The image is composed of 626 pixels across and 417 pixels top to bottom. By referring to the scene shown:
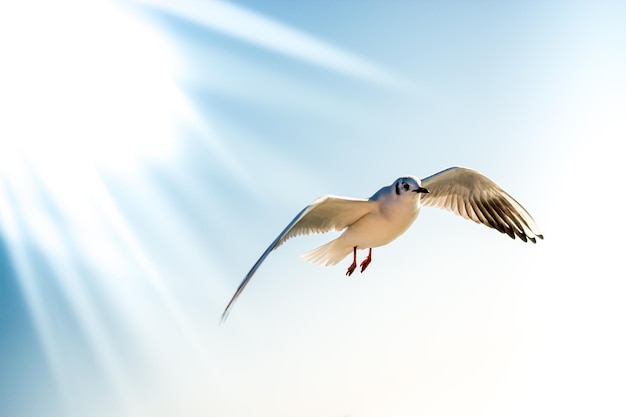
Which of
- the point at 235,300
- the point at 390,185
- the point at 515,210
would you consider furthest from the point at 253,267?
the point at 515,210

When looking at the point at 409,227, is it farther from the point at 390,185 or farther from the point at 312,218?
the point at 312,218

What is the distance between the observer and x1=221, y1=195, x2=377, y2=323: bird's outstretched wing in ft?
17.5

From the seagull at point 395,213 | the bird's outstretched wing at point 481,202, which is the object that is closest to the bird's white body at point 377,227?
the seagull at point 395,213

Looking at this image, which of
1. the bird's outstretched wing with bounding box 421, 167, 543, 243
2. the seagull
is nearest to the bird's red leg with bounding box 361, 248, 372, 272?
the seagull

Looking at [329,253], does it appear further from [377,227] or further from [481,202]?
[481,202]

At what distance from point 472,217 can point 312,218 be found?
1.91 metres

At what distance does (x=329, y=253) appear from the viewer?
621 cm

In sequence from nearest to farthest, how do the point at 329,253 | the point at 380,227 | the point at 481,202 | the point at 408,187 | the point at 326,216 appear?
1. the point at 408,187
2. the point at 380,227
3. the point at 326,216
4. the point at 329,253
5. the point at 481,202

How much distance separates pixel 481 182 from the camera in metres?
6.57

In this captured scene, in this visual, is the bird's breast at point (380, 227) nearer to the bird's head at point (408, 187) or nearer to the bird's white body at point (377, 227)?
the bird's white body at point (377, 227)

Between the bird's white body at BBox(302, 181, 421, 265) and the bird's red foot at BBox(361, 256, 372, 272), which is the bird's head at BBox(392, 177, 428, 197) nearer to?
the bird's white body at BBox(302, 181, 421, 265)

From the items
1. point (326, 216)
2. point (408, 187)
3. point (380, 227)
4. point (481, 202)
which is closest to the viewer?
point (408, 187)

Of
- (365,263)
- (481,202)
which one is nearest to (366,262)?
(365,263)

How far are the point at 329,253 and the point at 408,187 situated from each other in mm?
1208
